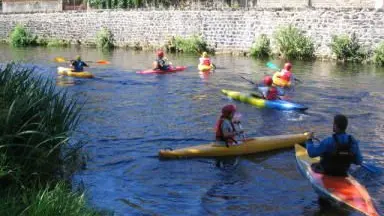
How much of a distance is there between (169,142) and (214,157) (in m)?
1.28

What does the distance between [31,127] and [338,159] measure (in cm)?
366

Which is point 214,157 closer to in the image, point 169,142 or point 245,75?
point 169,142

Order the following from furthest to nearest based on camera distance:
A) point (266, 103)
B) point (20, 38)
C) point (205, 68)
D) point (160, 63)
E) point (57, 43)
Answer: point (20, 38) → point (57, 43) → point (205, 68) → point (160, 63) → point (266, 103)

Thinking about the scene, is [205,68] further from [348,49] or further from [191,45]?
[191,45]

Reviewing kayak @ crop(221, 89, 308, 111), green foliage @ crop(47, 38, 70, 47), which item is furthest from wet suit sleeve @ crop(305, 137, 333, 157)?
green foliage @ crop(47, 38, 70, 47)

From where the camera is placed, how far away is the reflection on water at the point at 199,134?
7168 mm

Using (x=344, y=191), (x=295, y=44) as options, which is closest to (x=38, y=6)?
(x=295, y=44)

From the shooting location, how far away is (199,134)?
10586 mm

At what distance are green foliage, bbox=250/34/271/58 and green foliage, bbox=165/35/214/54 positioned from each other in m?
3.03

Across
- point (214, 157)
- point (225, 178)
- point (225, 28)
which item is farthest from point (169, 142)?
point (225, 28)

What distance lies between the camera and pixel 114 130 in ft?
35.5

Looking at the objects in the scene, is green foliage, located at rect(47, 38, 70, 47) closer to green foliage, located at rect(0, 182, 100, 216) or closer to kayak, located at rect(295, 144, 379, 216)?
kayak, located at rect(295, 144, 379, 216)

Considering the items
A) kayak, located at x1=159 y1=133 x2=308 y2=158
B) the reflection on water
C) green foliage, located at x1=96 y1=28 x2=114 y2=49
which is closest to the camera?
the reflection on water

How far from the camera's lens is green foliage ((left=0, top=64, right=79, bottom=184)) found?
578 cm
